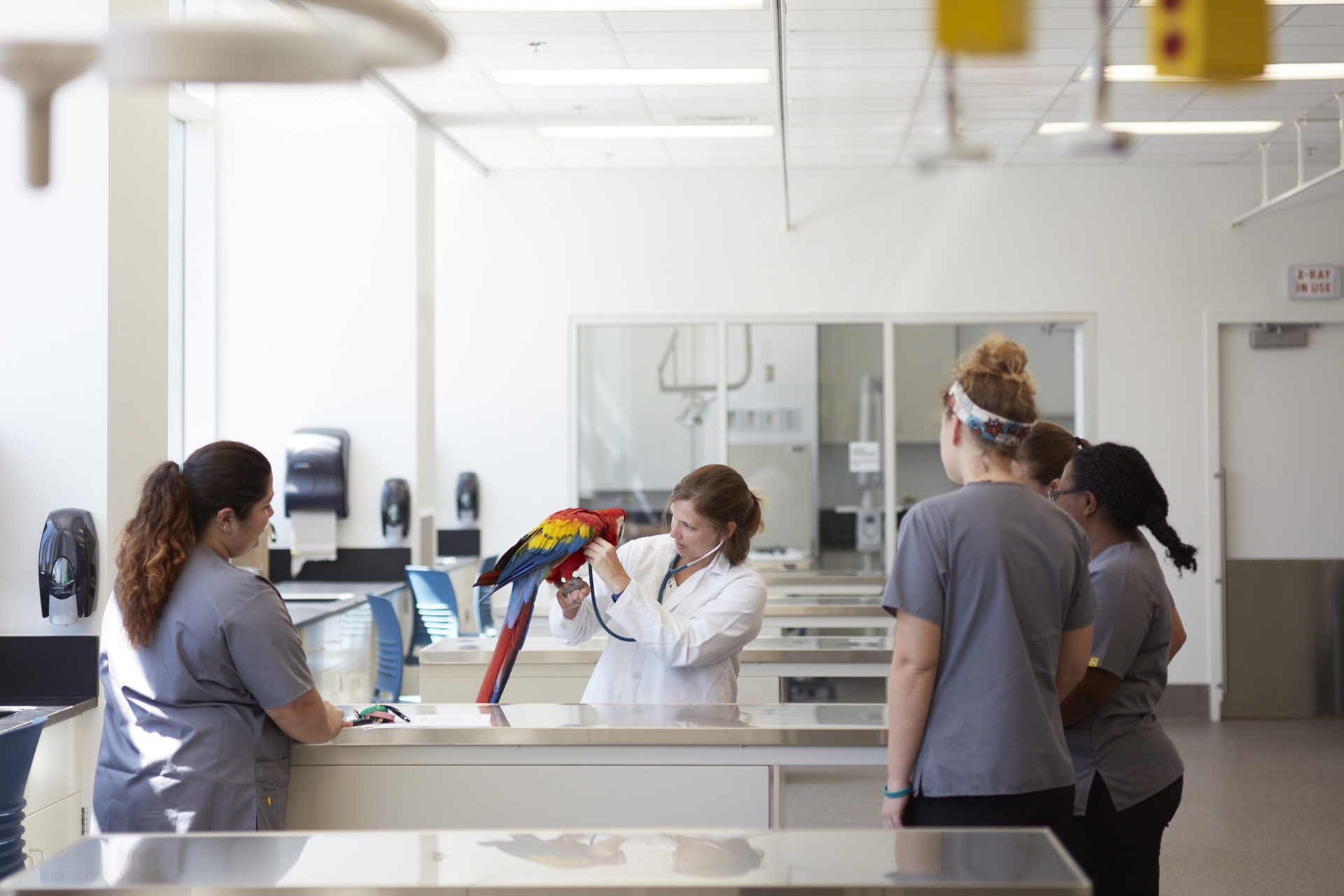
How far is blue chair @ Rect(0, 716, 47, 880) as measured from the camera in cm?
225

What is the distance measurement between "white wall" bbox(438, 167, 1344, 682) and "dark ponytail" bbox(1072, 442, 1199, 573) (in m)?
4.87

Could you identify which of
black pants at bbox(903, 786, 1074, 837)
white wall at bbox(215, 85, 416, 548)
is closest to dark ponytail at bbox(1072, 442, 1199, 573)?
black pants at bbox(903, 786, 1074, 837)

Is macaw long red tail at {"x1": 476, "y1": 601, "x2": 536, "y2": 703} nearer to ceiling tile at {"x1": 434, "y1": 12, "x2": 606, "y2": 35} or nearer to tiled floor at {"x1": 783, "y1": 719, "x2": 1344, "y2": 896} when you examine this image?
tiled floor at {"x1": 783, "y1": 719, "x2": 1344, "y2": 896}

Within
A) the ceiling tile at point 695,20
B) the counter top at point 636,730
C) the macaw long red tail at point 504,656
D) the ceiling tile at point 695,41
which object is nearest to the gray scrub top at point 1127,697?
the counter top at point 636,730

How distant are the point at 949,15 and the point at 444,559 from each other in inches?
256

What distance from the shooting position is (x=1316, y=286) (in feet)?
22.6

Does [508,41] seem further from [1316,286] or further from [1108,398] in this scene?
[1316,286]

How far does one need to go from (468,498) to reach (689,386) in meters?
1.62

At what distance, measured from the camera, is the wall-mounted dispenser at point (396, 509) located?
5887 millimetres

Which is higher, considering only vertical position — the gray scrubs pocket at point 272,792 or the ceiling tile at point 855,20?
the ceiling tile at point 855,20

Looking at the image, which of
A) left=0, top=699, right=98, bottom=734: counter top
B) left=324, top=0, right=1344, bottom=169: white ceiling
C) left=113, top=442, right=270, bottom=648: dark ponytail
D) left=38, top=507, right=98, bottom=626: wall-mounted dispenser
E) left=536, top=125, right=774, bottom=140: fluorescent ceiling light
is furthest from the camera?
left=536, top=125, right=774, bottom=140: fluorescent ceiling light

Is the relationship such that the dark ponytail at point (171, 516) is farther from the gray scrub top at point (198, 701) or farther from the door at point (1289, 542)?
the door at point (1289, 542)

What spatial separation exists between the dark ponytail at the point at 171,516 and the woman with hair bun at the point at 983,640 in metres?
1.20

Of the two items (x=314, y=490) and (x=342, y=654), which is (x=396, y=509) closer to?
(x=314, y=490)
